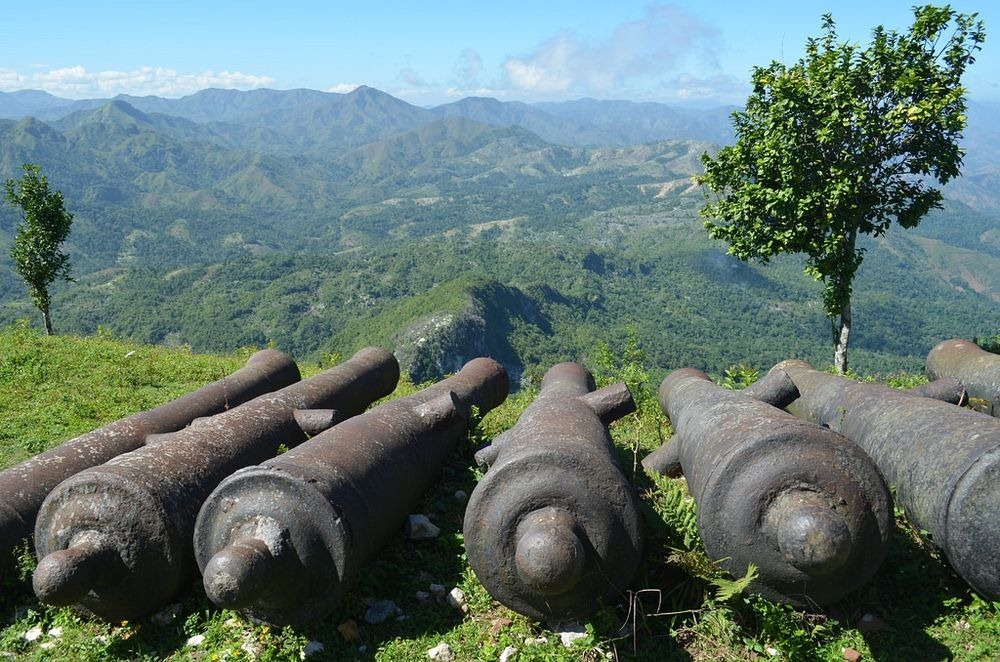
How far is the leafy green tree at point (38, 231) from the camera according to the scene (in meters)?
20.3

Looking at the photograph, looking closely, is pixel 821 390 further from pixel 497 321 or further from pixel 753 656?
pixel 497 321

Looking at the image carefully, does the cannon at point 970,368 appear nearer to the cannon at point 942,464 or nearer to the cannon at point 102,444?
the cannon at point 942,464

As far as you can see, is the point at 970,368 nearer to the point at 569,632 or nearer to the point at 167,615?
the point at 569,632

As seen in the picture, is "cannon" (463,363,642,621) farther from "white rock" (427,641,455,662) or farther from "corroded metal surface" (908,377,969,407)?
"corroded metal surface" (908,377,969,407)

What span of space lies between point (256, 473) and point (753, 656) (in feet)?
13.5

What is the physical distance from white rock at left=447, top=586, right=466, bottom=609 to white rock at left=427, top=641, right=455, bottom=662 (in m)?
0.55

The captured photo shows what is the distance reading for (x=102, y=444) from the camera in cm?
786

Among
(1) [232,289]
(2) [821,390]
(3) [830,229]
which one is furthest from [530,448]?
(1) [232,289]

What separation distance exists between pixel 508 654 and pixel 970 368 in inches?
347

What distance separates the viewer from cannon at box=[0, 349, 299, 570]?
664cm

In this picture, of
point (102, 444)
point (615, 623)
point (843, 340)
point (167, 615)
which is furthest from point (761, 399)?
point (843, 340)

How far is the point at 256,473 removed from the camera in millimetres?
5578

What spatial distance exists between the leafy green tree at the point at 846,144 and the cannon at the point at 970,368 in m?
3.01

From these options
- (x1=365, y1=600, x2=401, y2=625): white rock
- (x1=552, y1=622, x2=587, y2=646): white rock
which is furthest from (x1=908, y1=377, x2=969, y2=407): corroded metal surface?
(x1=365, y1=600, x2=401, y2=625): white rock
